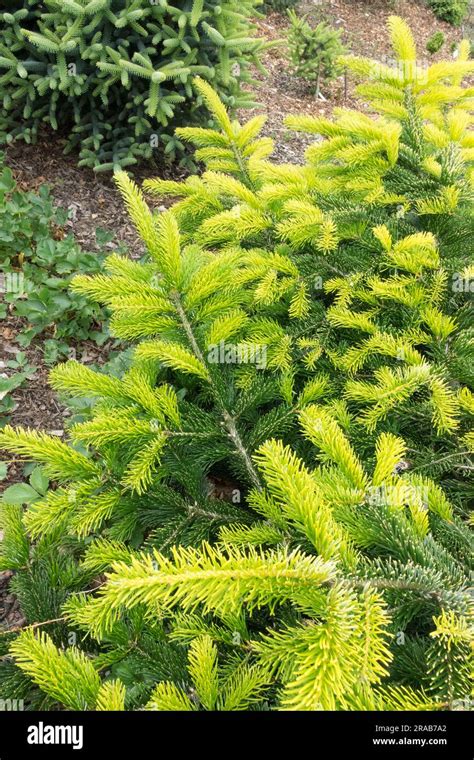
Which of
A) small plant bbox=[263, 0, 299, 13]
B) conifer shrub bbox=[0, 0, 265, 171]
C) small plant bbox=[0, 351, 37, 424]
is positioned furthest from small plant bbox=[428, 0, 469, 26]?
small plant bbox=[0, 351, 37, 424]

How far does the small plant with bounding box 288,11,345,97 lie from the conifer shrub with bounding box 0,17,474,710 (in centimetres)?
608

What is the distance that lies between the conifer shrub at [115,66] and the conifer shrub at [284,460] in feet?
A: 6.32

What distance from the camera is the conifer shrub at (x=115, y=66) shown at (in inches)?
146

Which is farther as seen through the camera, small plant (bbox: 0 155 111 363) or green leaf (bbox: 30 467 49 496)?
small plant (bbox: 0 155 111 363)

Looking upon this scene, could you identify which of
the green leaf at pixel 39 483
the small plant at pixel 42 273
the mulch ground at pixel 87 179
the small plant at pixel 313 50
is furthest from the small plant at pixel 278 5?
the green leaf at pixel 39 483

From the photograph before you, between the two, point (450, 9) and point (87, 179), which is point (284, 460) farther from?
point (450, 9)

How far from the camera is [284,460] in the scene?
3.17 ft

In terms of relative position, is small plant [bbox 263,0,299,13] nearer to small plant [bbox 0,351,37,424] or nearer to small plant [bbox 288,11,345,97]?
small plant [bbox 288,11,345,97]

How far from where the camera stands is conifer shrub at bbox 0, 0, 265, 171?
12.1ft

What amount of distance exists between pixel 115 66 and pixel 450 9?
1224 cm

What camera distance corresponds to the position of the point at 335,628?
0.77 metres

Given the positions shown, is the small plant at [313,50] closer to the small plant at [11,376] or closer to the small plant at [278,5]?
the small plant at [278,5]
